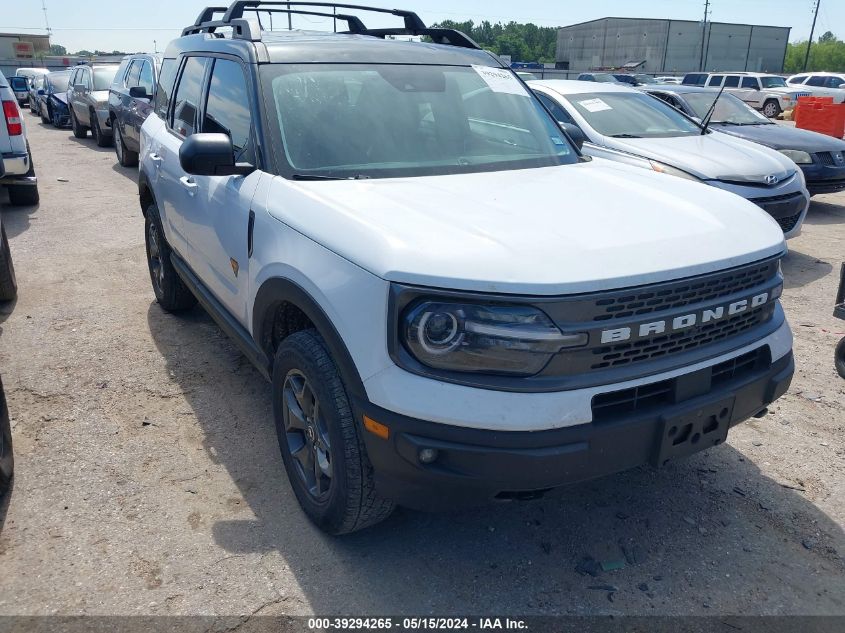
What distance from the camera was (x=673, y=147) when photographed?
23.7ft

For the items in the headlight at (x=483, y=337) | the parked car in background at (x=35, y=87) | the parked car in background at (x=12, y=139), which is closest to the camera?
the headlight at (x=483, y=337)

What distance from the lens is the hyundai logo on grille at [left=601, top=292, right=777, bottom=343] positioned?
7.48 feet

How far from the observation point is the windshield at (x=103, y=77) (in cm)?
1500

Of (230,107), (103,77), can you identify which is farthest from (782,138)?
(103,77)

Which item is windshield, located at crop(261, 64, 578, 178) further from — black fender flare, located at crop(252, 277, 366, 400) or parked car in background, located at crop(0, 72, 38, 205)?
parked car in background, located at crop(0, 72, 38, 205)

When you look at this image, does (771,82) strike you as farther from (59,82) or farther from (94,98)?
(59,82)

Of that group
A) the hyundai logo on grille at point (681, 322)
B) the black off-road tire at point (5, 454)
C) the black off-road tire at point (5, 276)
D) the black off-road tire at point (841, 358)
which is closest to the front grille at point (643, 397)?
the hyundai logo on grille at point (681, 322)

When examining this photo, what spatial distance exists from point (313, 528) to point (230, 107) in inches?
82.7

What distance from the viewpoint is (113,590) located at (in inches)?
104

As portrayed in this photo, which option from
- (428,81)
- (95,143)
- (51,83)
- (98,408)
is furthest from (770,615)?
(51,83)

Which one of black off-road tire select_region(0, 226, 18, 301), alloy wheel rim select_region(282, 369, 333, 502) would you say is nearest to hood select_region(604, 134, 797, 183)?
alloy wheel rim select_region(282, 369, 333, 502)

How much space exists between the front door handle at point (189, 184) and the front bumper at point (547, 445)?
2055 mm

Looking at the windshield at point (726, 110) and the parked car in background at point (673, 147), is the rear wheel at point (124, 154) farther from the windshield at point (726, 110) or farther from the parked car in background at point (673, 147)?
the windshield at point (726, 110)

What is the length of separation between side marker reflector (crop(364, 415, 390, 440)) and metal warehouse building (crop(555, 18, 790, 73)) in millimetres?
77769
